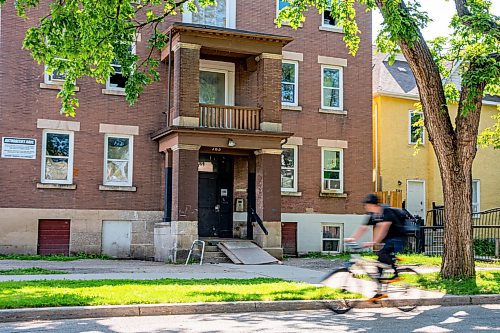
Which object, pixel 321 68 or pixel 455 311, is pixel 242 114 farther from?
pixel 455 311

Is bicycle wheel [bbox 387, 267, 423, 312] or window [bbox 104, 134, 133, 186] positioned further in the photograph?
window [bbox 104, 134, 133, 186]

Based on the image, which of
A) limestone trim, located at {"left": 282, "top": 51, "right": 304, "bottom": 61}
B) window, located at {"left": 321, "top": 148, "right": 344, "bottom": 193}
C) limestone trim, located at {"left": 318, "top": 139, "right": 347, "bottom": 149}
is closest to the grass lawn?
window, located at {"left": 321, "top": 148, "right": 344, "bottom": 193}

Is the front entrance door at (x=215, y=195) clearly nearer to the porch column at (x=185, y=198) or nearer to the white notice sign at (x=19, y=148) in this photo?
the porch column at (x=185, y=198)

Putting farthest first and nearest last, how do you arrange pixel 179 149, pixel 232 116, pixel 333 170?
pixel 333 170, pixel 232 116, pixel 179 149

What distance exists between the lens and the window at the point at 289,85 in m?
25.5

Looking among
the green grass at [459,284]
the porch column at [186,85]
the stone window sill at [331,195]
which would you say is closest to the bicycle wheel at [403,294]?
the green grass at [459,284]

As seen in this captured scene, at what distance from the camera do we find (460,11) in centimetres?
1547

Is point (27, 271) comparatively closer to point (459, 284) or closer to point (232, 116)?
point (232, 116)

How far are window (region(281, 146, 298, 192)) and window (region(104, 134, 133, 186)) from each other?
19.7 feet

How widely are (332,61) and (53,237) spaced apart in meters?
12.7

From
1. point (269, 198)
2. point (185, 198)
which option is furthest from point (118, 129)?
point (269, 198)

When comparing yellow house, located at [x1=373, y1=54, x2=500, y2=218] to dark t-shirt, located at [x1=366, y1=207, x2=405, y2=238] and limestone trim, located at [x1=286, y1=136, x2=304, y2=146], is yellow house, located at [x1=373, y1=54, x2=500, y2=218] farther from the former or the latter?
dark t-shirt, located at [x1=366, y1=207, x2=405, y2=238]

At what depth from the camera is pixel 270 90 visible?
2194 cm

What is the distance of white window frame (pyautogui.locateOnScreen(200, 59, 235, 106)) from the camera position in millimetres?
23812
